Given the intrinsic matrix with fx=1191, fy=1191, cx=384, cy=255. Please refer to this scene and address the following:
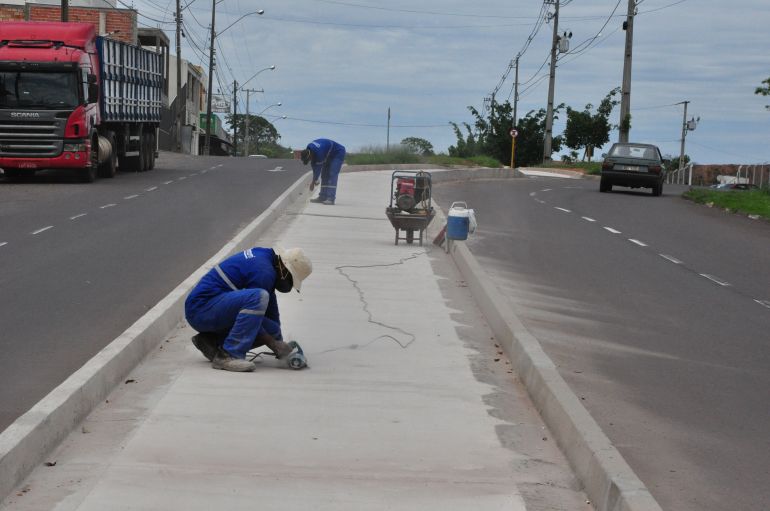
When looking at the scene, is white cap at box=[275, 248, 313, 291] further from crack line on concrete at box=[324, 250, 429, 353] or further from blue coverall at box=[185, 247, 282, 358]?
crack line on concrete at box=[324, 250, 429, 353]

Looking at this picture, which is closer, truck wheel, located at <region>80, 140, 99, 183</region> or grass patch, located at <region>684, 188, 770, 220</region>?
grass patch, located at <region>684, 188, 770, 220</region>

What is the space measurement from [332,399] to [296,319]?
369cm

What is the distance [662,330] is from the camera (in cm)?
1299

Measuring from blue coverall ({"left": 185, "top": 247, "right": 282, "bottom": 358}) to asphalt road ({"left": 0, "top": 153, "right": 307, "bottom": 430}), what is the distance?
3.72ft

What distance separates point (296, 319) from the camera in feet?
41.0

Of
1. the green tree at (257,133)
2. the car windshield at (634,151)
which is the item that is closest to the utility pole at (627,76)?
the car windshield at (634,151)

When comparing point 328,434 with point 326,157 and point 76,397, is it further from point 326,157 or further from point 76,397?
point 326,157

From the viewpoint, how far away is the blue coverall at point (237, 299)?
9.49 metres

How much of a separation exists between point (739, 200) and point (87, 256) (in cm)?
2426

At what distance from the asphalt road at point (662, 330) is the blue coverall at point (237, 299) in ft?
8.68

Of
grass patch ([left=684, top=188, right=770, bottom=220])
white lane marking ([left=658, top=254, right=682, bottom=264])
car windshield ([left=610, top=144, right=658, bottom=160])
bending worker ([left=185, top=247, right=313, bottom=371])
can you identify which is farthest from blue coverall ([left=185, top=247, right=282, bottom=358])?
car windshield ([left=610, top=144, right=658, bottom=160])

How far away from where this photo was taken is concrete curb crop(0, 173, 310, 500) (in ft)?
21.3

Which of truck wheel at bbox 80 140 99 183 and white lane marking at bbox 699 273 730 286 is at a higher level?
truck wheel at bbox 80 140 99 183

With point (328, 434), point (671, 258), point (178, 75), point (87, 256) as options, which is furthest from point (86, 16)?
point (328, 434)
